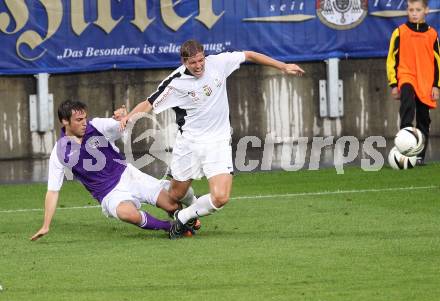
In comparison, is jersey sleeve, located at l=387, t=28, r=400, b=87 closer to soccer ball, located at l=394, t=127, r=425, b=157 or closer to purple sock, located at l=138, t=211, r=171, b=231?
soccer ball, located at l=394, t=127, r=425, b=157

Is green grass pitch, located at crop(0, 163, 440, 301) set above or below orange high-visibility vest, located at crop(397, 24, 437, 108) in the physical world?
below

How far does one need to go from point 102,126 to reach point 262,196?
354 cm

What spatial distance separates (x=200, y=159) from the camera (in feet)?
43.5

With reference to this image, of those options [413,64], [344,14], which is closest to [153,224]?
[413,64]

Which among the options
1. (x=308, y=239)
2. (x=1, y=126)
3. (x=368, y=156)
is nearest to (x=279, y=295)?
(x=308, y=239)

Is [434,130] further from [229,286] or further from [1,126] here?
[229,286]

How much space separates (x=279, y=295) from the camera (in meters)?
9.62

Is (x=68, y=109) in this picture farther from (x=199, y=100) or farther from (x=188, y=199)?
(x=188, y=199)

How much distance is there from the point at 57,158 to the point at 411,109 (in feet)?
20.9

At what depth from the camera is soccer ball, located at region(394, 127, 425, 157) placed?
17.0 meters

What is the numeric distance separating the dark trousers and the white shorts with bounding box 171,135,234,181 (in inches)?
199

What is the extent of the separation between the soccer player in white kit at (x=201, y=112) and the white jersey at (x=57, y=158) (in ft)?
1.17

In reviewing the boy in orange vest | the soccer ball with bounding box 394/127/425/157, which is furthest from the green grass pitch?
the boy in orange vest

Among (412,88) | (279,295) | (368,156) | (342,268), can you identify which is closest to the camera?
(279,295)
